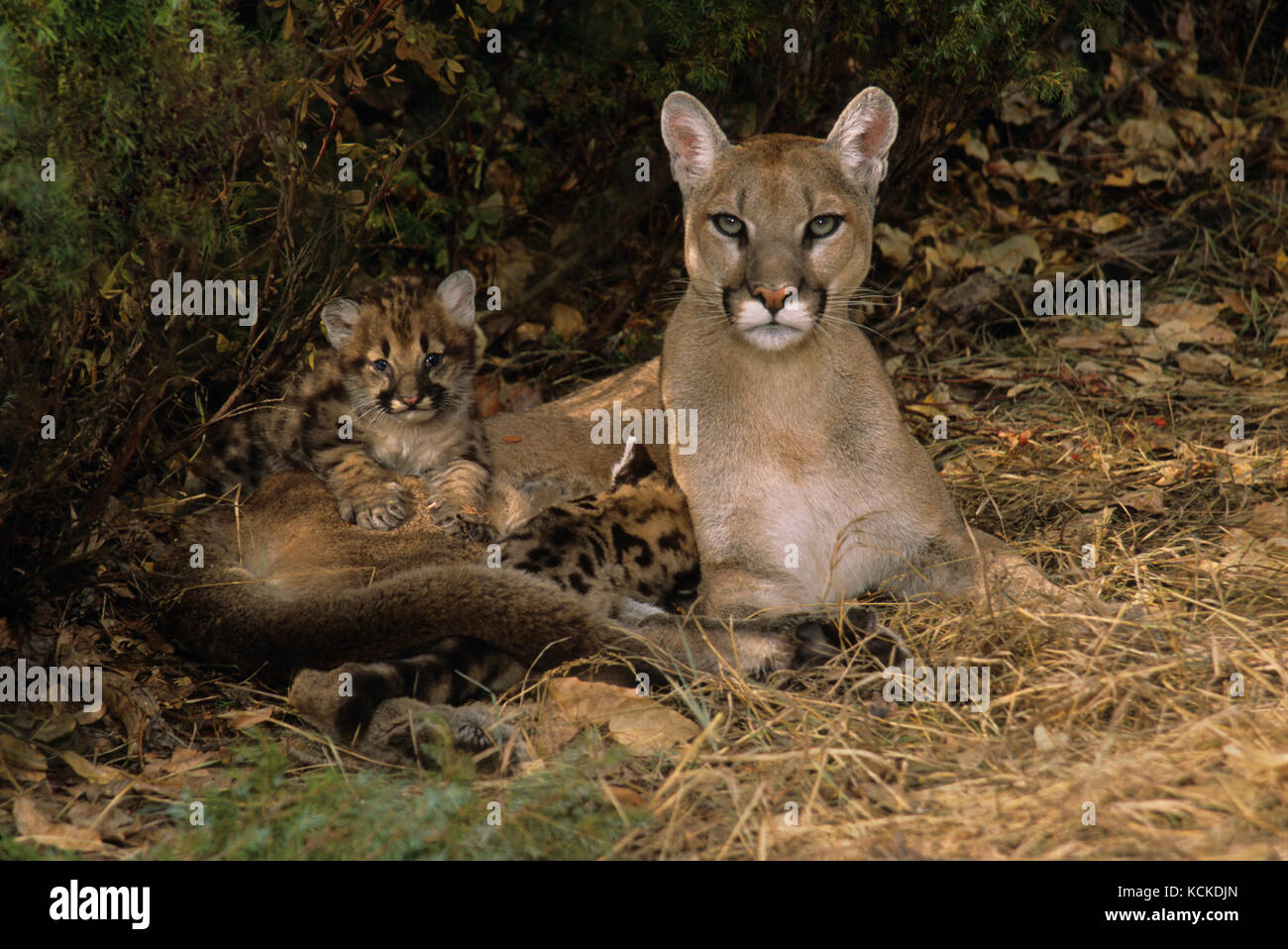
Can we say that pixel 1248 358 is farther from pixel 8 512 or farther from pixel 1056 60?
pixel 8 512

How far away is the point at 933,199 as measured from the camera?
346 inches

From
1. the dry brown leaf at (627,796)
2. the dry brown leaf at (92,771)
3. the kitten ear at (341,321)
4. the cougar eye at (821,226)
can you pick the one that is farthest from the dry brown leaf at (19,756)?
the cougar eye at (821,226)

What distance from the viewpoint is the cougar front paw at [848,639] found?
191 inches

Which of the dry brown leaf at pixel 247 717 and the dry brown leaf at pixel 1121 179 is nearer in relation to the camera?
the dry brown leaf at pixel 247 717

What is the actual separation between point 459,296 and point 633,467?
3.97ft

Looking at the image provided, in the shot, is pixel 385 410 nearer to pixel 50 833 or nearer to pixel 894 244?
pixel 50 833

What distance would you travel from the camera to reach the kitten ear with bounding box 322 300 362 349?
232 inches

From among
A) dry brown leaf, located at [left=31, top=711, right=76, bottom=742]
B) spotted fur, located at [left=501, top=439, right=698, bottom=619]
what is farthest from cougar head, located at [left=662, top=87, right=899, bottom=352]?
dry brown leaf, located at [left=31, top=711, right=76, bottom=742]

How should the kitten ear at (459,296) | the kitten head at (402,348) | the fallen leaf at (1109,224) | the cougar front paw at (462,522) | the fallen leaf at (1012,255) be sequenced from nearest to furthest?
the cougar front paw at (462,522) < the kitten head at (402,348) < the kitten ear at (459,296) < the fallen leaf at (1012,255) < the fallen leaf at (1109,224)

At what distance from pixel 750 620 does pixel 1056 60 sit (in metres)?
3.58

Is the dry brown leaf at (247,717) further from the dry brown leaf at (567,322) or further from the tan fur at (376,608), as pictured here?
the dry brown leaf at (567,322)

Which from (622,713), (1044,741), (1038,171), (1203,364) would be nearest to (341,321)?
(622,713)

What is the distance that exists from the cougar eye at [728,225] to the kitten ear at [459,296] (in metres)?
1.41

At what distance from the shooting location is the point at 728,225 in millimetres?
5168
